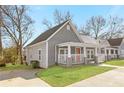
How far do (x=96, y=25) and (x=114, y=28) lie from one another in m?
4.66

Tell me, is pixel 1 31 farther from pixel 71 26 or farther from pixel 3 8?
pixel 71 26

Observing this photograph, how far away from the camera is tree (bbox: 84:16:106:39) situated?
139 ft

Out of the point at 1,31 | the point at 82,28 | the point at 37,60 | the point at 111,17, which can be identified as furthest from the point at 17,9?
the point at 111,17

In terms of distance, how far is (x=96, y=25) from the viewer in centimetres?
4275

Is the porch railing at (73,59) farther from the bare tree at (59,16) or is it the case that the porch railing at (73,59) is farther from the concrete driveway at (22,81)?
the bare tree at (59,16)

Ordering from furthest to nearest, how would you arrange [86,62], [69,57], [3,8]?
[3,8]
[86,62]
[69,57]

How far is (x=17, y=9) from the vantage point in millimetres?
26625

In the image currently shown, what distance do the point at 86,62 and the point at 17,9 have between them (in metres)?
14.5

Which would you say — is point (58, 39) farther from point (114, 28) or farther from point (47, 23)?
point (114, 28)

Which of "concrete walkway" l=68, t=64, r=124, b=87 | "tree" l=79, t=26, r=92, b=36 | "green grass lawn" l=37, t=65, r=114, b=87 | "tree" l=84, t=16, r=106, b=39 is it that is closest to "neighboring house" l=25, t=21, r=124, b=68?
"green grass lawn" l=37, t=65, r=114, b=87

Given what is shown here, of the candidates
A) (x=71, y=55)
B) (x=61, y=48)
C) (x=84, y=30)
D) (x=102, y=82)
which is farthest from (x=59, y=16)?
(x=102, y=82)

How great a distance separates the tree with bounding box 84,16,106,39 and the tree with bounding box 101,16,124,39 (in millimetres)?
1492
